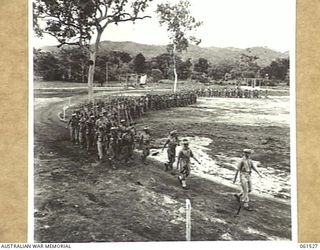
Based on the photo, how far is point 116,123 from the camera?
4.53 metres

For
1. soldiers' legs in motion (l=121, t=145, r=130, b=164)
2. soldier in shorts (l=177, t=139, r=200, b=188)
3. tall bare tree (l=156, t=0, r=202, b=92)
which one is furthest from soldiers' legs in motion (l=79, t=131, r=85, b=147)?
tall bare tree (l=156, t=0, r=202, b=92)

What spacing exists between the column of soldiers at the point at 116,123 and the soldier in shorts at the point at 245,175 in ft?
2.43

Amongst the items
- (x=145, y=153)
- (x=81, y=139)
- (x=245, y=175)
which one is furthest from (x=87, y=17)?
(x=245, y=175)

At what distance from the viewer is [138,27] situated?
14.3ft

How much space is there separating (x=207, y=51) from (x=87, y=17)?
1.19m

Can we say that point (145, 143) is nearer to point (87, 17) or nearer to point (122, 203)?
point (122, 203)

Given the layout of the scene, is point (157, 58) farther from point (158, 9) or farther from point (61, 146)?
point (61, 146)

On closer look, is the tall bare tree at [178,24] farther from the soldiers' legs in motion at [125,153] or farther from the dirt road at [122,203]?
the dirt road at [122,203]

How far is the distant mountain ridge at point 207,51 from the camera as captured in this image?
4.32 metres

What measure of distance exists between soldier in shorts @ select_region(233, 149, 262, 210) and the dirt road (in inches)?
3.3

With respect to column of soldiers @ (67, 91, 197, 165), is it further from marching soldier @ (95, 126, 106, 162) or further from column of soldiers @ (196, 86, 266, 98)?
column of soldiers @ (196, 86, 266, 98)

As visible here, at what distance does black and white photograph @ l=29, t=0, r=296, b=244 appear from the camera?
4.26 metres

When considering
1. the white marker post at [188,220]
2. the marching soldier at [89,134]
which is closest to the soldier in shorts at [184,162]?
the white marker post at [188,220]

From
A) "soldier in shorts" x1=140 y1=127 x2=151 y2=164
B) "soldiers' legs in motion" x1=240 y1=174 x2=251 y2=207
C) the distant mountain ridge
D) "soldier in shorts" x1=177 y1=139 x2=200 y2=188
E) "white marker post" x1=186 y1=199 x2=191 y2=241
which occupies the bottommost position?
"white marker post" x1=186 y1=199 x2=191 y2=241
